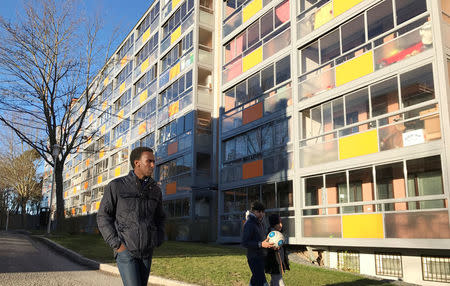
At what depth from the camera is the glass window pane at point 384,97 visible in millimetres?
13953

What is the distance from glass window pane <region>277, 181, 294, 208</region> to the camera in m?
17.8

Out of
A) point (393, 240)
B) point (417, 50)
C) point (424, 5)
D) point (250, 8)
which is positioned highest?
point (250, 8)

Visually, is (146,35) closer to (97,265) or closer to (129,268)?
(97,265)

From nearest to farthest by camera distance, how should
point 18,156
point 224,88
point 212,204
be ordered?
point 224,88 < point 212,204 < point 18,156

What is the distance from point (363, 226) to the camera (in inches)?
529

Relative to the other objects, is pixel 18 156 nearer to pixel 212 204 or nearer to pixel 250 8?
pixel 212 204

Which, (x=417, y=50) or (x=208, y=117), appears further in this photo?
(x=208, y=117)

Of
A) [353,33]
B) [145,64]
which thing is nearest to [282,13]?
[353,33]

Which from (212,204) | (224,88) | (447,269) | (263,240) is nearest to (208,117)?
(224,88)

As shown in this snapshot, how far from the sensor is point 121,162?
1566 inches

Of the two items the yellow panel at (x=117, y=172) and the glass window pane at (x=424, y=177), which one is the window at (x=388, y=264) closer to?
the glass window pane at (x=424, y=177)

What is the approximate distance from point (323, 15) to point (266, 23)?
4.32 m

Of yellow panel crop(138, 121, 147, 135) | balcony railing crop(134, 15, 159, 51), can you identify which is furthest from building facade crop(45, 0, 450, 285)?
balcony railing crop(134, 15, 159, 51)

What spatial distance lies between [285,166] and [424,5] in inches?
312
